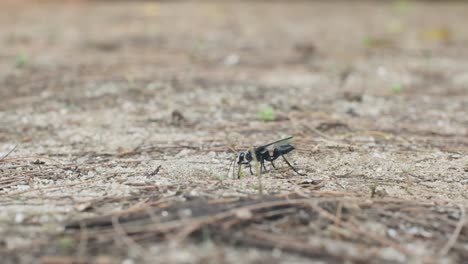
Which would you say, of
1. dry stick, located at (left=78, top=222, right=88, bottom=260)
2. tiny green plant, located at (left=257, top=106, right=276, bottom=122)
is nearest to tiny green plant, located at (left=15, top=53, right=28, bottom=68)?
tiny green plant, located at (left=257, top=106, right=276, bottom=122)

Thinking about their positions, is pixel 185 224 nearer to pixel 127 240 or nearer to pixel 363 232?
pixel 127 240

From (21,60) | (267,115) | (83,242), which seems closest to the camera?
(83,242)

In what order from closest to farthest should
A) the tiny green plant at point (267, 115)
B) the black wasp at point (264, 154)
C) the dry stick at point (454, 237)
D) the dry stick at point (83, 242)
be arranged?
the dry stick at point (83, 242)
the dry stick at point (454, 237)
the black wasp at point (264, 154)
the tiny green plant at point (267, 115)

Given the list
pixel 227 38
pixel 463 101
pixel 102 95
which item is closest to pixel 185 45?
pixel 227 38

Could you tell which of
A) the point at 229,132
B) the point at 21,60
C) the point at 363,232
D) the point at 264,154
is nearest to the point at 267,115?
the point at 229,132

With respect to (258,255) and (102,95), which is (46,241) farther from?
(102,95)

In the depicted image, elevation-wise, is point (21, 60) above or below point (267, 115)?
above

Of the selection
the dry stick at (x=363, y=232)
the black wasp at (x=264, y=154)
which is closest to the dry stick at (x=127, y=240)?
the dry stick at (x=363, y=232)

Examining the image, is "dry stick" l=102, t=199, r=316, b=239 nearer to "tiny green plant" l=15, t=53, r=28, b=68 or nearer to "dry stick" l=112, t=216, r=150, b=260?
"dry stick" l=112, t=216, r=150, b=260

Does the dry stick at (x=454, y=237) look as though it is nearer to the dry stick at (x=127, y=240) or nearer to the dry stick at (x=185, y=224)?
the dry stick at (x=185, y=224)
